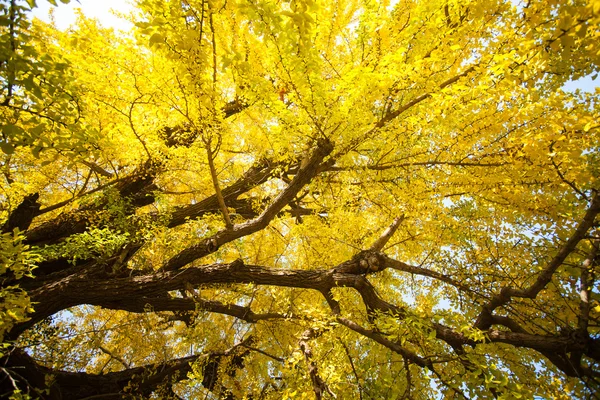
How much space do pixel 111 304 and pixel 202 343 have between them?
1312mm

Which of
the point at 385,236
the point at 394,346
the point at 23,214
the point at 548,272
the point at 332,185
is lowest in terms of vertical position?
the point at 394,346

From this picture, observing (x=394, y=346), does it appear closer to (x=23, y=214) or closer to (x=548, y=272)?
(x=548, y=272)

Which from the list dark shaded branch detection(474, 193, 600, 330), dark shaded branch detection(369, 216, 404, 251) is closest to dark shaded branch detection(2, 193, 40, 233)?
dark shaded branch detection(369, 216, 404, 251)

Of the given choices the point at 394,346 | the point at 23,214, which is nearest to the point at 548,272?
the point at 394,346

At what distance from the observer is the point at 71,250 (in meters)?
3.29

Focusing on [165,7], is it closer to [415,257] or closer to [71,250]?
[71,250]

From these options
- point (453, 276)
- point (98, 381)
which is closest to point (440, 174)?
point (453, 276)

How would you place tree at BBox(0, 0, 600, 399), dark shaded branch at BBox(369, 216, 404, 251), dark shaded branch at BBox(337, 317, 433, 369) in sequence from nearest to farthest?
1. tree at BBox(0, 0, 600, 399)
2. dark shaded branch at BBox(337, 317, 433, 369)
3. dark shaded branch at BBox(369, 216, 404, 251)

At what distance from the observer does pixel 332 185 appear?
168 inches

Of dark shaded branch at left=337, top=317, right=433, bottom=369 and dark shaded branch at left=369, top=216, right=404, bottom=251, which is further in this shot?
dark shaded branch at left=369, top=216, right=404, bottom=251

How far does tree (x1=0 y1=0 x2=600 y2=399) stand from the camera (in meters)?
2.06

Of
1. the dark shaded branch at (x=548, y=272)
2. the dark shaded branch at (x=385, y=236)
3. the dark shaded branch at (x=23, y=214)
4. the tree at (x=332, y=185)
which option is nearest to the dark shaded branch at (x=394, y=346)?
the tree at (x=332, y=185)

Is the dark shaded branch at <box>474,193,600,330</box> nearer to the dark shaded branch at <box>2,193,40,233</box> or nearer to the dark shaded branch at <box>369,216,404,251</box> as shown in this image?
the dark shaded branch at <box>369,216,404,251</box>

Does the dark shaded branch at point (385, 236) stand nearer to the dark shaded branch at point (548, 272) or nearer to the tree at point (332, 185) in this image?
the tree at point (332, 185)
